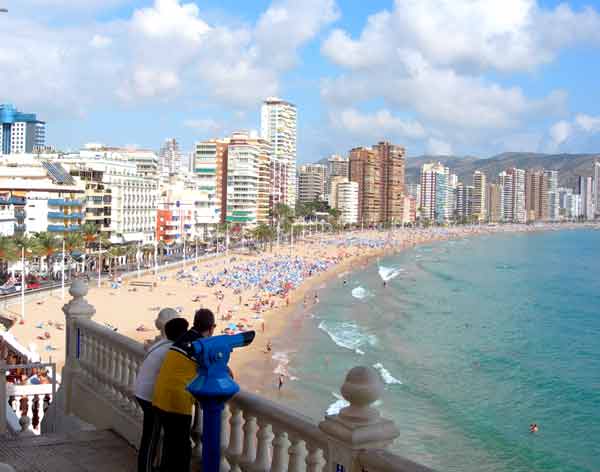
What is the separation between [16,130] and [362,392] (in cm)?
18565

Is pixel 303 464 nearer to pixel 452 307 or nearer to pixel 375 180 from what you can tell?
pixel 452 307

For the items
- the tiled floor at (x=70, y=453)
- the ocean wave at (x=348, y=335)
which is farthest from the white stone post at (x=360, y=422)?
the ocean wave at (x=348, y=335)

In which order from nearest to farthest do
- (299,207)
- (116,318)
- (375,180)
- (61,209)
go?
1. (116,318)
2. (61,209)
3. (299,207)
4. (375,180)

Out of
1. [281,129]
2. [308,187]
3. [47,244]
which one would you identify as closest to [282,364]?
[47,244]

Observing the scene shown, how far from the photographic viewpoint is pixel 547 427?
22.1 m

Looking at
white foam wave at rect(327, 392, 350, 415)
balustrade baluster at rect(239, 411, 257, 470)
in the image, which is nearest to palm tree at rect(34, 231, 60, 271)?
white foam wave at rect(327, 392, 350, 415)

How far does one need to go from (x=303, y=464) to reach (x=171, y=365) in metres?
1.07

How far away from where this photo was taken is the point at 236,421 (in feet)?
14.9

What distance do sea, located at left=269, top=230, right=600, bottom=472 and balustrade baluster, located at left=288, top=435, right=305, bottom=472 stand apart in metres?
15.1

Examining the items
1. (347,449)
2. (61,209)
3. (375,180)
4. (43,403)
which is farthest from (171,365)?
(375,180)

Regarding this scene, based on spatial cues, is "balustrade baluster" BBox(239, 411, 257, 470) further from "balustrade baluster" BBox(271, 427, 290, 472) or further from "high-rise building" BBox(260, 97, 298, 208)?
"high-rise building" BBox(260, 97, 298, 208)

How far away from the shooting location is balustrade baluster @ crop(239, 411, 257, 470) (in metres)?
4.36

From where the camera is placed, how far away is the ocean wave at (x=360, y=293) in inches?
2147

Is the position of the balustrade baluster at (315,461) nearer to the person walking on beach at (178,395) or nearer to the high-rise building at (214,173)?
the person walking on beach at (178,395)
